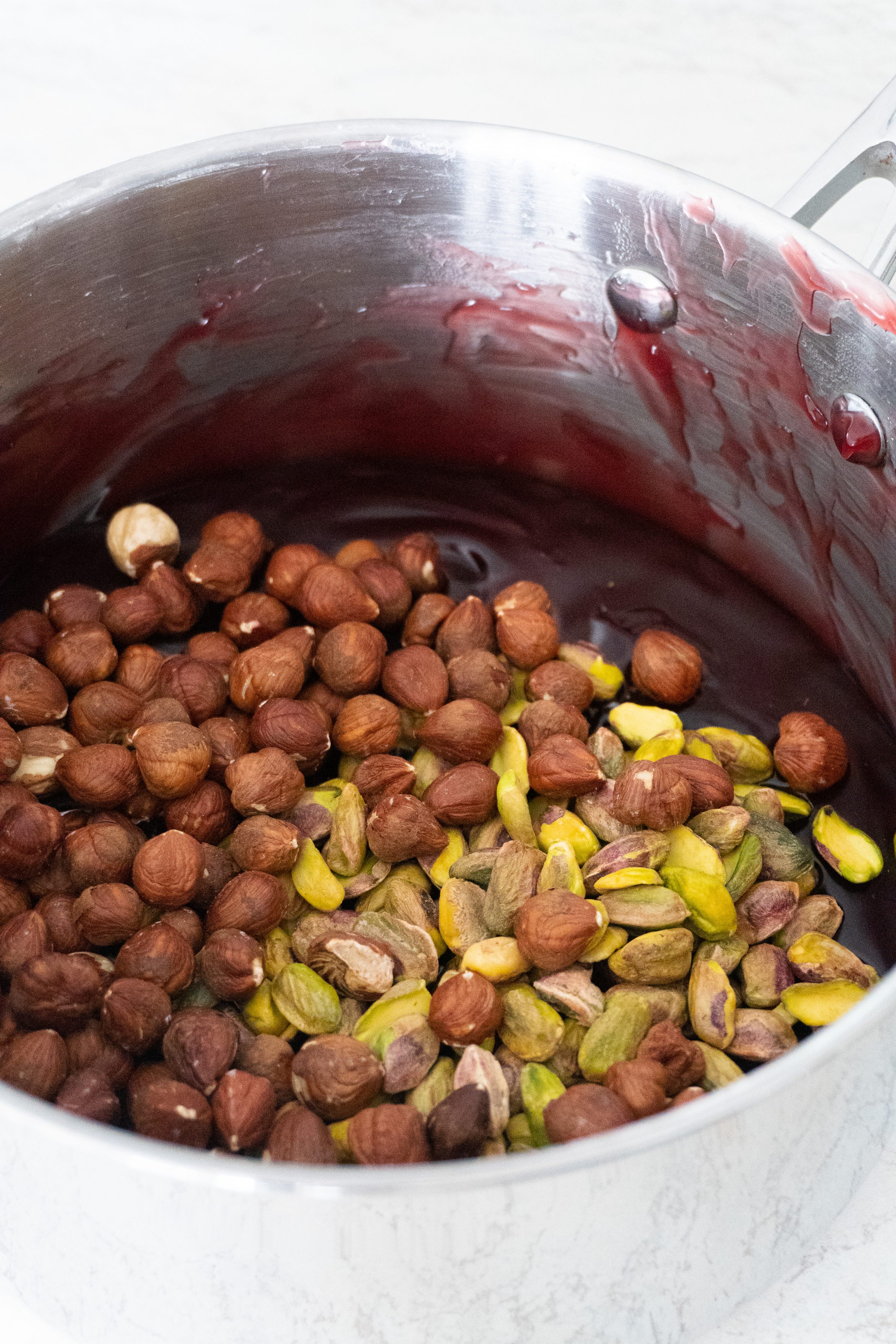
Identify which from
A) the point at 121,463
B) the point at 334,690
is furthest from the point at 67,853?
the point at 121,463

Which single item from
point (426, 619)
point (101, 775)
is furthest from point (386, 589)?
point (101, 775)

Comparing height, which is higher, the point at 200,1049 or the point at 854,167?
the point at 854,167

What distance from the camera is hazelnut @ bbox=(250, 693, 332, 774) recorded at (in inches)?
35.1

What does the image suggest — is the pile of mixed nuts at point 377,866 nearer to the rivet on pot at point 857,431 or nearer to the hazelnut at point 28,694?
the hazelnut at point 28,694

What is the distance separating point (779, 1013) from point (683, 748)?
21cm

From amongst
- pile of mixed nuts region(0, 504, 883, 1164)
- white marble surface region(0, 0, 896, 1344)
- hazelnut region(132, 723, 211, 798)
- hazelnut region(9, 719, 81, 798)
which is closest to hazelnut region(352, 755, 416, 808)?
pile of mixed nuts region(0, 504, 883, 1164)

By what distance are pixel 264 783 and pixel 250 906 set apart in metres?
0.09

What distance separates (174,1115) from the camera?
68 cm

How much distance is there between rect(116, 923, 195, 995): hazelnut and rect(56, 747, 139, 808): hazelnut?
4.8 inches

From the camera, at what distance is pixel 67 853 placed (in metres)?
0.83

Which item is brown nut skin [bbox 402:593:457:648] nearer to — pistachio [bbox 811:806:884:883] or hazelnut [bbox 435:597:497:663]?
hazelnut [bbox 435:597:497:663]

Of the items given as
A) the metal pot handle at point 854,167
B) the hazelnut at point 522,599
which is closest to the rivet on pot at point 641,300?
the metal pot handle at point 854,167

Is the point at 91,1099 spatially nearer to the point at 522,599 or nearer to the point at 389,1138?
the point at 389,1138

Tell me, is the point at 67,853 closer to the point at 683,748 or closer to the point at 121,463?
the point at 121,463
